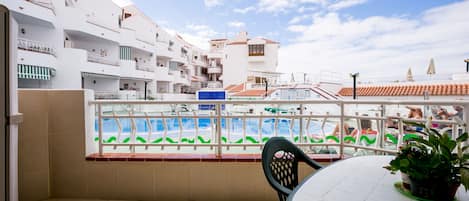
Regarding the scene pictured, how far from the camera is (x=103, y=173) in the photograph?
2.09 m

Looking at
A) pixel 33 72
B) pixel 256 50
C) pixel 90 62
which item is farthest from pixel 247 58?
pixel 33 72

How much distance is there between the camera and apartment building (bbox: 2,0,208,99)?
26.7 feet

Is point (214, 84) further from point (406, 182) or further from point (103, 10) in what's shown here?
point (406, 182)

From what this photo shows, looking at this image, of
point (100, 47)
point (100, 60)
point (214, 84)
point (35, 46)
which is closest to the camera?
point (35, 46)

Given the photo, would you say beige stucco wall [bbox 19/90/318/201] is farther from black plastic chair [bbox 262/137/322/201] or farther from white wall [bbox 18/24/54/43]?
white wall [bbox 18/24/54/43]

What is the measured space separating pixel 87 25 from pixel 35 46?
252 cm

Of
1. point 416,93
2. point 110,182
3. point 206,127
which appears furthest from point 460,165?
point 416,93

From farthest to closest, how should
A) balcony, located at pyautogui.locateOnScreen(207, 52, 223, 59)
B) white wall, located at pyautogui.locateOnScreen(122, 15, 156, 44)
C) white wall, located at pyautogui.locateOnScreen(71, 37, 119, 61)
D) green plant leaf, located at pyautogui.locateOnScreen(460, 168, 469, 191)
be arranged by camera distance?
1. balcony, located at pyautogui.locateOnScreen(207, 52, 223, 59)
2. white wall, located at pyautogui.locateOnScreen(122, 15, 156, 44)
3. white wall, located at pyautogui.locateOnScreen(71, 37, 119, 61)
4. green plant leaf, located at pyautogui.locateOnScreen(460, 168, 469, 191)

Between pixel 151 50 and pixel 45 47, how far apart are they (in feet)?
20.5

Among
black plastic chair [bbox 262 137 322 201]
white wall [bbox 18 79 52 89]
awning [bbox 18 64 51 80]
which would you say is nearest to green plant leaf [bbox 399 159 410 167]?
black plastic chair [bbox 262 137 322 201]

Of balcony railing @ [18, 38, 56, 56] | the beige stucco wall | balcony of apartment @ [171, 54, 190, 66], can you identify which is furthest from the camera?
balcony of apartment @ [171, 54, 190, 66]

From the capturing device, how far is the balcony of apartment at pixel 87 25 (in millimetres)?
9500

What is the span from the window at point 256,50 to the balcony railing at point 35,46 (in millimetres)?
11026

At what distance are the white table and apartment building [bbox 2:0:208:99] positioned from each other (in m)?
6.81
